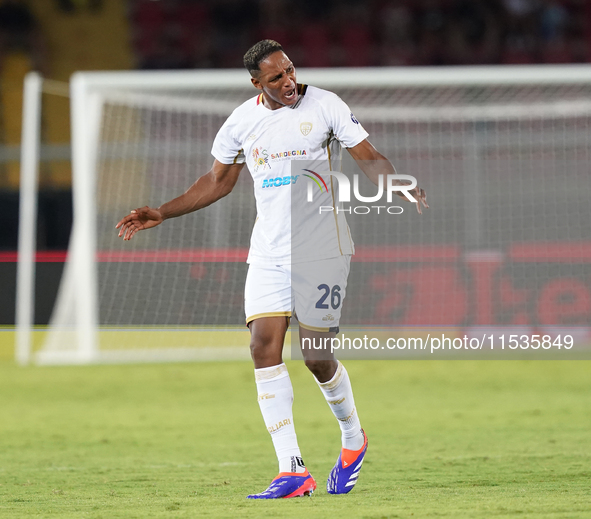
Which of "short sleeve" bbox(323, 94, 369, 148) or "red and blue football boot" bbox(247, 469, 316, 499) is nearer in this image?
"red and blue football boot" bbox(247, 469, 316, 499)

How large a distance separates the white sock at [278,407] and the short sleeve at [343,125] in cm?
114

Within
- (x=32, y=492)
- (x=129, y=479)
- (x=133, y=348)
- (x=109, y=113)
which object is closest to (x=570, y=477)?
(x=129, y=479)

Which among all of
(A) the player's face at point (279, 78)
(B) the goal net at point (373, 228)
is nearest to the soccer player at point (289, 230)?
(A) the player's face at point (279, 78)

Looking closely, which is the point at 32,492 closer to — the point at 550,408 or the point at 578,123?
the point at 550,408

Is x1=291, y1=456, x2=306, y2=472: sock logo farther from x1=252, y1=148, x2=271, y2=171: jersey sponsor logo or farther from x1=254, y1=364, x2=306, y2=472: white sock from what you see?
x1=252, y1=148, x2=271, y2=171: jersey sponsor logo

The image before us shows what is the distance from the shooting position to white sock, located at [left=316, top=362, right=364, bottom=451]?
4906mm

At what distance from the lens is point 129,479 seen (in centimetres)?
540

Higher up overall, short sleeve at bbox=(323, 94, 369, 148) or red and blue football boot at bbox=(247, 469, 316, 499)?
short sleeve at bbox=(323, 94, 369, 148)

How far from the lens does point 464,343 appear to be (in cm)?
1147

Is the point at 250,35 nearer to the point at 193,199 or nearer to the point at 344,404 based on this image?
the point at 193,199

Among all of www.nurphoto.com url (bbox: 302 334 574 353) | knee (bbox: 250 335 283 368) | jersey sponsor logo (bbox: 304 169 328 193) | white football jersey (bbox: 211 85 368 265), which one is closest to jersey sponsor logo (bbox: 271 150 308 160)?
white football jersey (bbox: 211 85 368 265)

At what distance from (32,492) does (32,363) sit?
7777 mm

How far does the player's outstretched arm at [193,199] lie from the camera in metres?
4.86

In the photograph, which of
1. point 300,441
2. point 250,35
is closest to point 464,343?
point 300,441
